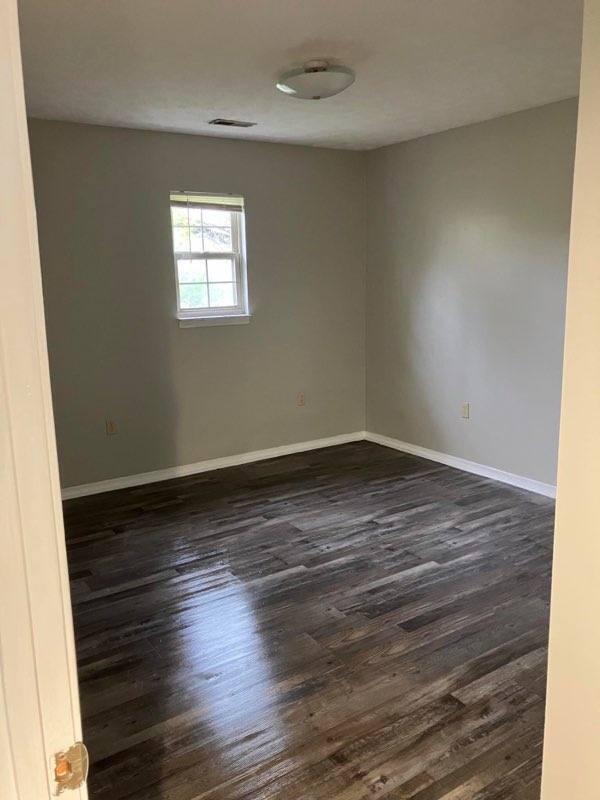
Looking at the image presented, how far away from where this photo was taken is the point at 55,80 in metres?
3.17

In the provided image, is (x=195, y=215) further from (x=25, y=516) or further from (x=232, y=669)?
(x=25, y=516)

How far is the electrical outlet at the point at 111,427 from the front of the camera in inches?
179

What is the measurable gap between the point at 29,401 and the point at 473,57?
297 centimetres

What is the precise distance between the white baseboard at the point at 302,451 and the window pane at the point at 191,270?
1402 mm

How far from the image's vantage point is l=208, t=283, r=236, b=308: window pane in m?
4.93

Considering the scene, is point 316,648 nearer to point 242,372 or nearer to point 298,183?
point 242,372

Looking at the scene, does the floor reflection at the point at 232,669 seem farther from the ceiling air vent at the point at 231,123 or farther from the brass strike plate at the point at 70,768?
the ceiling air vent at the point at 231,123

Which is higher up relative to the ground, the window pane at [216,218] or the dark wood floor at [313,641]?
the window pane at [216,218]

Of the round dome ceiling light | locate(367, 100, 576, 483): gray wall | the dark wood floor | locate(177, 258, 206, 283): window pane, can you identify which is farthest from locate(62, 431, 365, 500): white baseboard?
the round dome ceiling light

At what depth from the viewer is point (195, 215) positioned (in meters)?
4.74

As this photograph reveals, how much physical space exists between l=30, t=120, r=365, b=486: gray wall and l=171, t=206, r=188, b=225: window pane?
93 millimetres

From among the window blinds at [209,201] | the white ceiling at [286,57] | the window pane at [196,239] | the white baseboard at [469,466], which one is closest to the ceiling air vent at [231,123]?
the white ceiling at [286,57]

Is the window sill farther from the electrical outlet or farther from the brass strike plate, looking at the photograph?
the brass strike plate

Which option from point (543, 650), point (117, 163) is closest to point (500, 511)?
point (543, 650)
